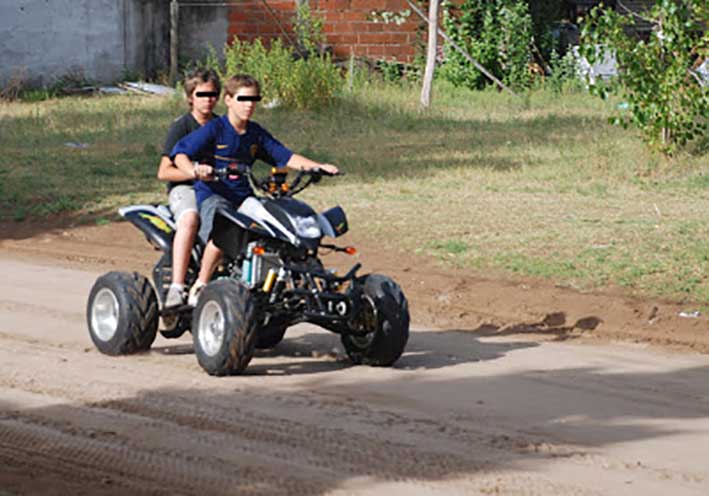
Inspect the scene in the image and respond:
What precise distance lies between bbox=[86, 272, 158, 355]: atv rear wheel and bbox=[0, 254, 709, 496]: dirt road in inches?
4.6

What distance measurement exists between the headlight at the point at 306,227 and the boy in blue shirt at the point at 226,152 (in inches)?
16.5

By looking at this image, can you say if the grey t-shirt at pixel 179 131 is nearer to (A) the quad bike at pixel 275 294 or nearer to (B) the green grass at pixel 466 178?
(A) the quad bike at pixel 275 294

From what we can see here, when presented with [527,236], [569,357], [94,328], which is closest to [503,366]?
[569,357]

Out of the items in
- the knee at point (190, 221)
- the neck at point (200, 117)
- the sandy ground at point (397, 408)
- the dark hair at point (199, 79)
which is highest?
the dark hair at point (199, 79)

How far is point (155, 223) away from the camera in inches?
354

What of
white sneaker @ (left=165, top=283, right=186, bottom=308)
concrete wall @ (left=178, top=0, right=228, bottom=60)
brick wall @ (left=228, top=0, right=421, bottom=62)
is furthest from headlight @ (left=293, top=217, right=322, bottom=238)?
concrete wall @ (left=178, top=0, right=228, bottom=60)

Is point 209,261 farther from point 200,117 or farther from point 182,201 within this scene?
point 200,117

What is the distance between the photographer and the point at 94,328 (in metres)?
9.08

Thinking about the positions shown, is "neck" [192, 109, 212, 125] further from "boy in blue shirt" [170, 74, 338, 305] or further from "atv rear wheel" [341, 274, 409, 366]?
"atv rear wheel" [341, 274, 409, 366]

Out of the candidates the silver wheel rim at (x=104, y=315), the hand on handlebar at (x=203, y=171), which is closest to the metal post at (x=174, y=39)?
the silver wheel rim at (x=104, y=315)

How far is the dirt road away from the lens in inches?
240

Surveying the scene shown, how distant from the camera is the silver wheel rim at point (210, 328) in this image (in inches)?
323

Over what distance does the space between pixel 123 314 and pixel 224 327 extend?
1026mm

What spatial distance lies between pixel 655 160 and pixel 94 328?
32.2 ft
